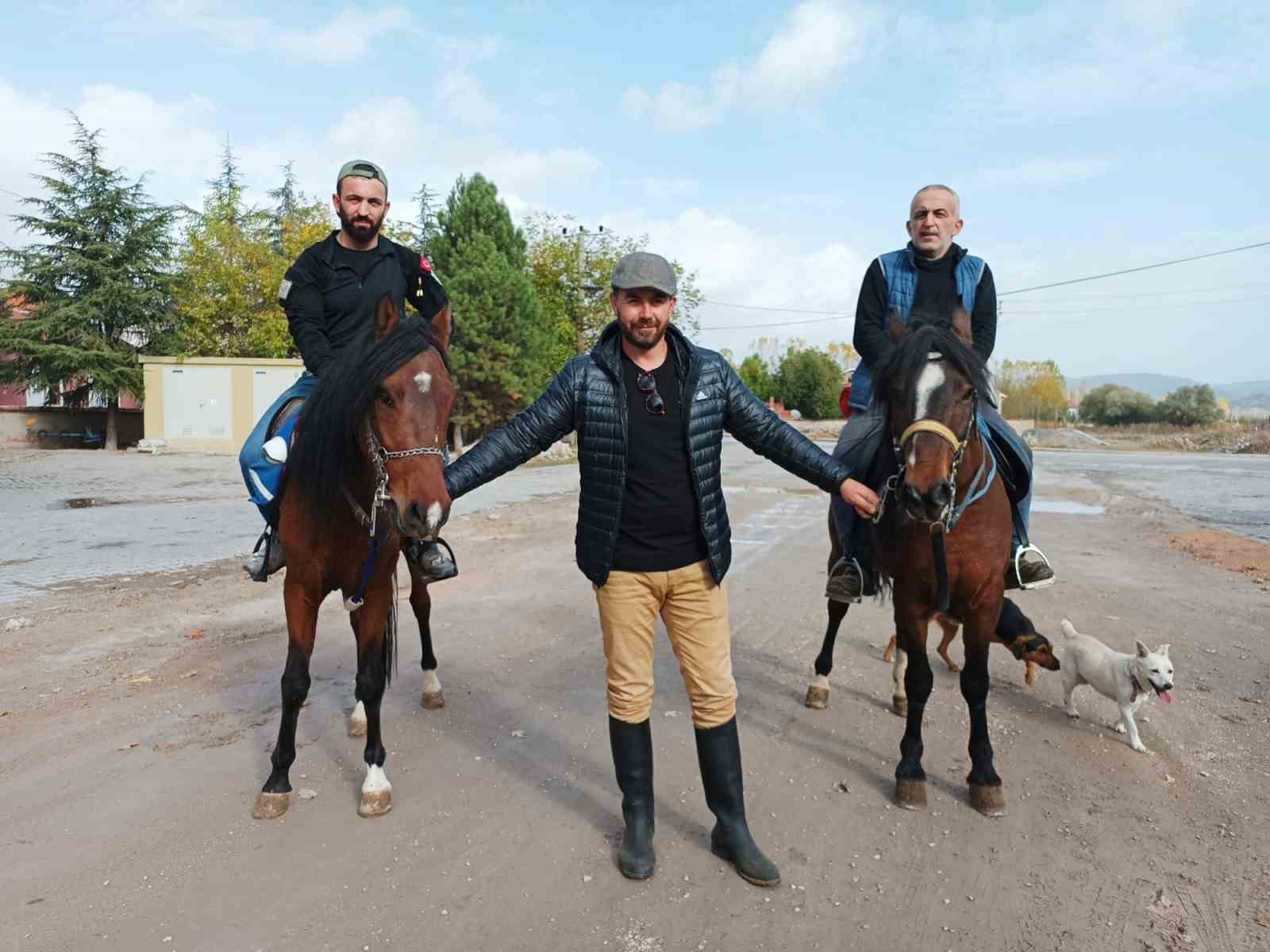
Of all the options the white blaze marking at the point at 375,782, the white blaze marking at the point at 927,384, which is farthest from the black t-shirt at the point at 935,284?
the white blaze marking at the point at 375,782

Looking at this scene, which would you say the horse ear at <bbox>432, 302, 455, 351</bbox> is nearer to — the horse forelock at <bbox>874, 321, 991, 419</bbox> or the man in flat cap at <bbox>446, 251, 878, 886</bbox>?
the man in flat cap at <bbox>446, 251, 878, 886</bbox>

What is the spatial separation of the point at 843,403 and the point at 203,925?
4.55 metres

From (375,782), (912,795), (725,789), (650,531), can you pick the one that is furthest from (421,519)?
(912,795)

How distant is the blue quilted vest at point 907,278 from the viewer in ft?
15.5

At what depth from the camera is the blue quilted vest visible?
15.5ft

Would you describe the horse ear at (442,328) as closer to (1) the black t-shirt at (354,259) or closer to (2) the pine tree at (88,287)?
(1) the black t-shirt at (354,259)

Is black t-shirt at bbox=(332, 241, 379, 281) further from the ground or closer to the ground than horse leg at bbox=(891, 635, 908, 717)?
further from the ground

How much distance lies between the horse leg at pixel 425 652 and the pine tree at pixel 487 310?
23487 millimetres

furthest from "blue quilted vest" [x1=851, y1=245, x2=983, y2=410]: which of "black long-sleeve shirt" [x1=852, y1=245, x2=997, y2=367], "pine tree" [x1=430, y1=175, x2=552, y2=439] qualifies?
"pine tree" [x1=430, y1=175, x2=552, y2=439]

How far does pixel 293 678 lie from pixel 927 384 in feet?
10.9

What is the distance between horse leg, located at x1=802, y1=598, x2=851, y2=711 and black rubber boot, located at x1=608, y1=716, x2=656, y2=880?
83.9 inches

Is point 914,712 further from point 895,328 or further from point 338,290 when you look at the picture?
point 338,290

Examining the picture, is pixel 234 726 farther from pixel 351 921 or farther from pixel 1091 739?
pixel 1091 739

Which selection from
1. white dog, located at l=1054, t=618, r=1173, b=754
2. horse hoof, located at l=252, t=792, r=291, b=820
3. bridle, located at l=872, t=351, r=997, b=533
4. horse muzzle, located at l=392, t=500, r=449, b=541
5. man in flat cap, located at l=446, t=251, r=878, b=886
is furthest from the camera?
white dog, located at l=1054, t=618, r=1173, b=754
